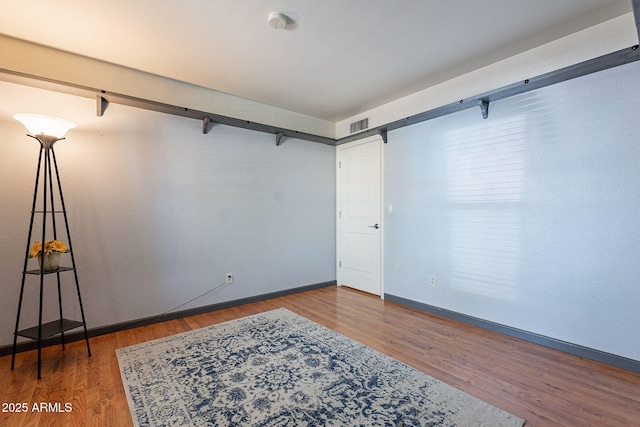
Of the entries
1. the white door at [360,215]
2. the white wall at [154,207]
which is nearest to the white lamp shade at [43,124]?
the white wall at [154,207]

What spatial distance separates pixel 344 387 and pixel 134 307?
2.40 meters

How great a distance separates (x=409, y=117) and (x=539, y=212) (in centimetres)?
180

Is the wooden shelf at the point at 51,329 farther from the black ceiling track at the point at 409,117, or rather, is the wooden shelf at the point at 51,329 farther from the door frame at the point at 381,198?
the door frame at the point at 381,198

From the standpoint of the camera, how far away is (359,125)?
4305 mm

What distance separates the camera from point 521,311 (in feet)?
8.73

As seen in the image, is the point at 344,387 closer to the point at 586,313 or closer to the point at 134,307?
the point at 586,313

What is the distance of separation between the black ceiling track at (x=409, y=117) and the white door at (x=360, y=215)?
1.37ft

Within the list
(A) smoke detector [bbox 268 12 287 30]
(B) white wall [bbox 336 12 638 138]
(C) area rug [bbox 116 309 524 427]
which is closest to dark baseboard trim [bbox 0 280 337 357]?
(C) area rug [bbox 116 309 524 427]

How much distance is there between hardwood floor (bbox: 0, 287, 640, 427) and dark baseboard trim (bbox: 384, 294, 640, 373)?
5cm

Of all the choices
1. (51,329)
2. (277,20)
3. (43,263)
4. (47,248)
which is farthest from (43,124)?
(277,20)

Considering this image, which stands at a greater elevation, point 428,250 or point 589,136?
point 589,136

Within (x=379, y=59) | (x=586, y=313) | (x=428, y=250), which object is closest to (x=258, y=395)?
(x=428, y=250)

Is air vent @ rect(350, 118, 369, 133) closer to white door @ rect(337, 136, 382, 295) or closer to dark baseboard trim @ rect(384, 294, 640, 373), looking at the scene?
white door @ rect(337, 136, 382, 295)

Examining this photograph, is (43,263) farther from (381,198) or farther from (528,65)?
(528,65)
